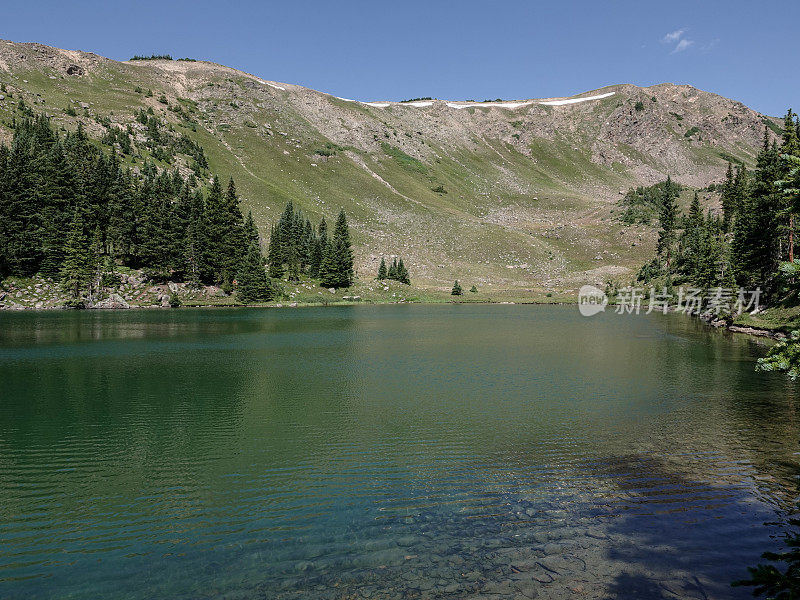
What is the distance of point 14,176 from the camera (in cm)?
9444

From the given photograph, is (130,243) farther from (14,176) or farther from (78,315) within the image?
(78,315)

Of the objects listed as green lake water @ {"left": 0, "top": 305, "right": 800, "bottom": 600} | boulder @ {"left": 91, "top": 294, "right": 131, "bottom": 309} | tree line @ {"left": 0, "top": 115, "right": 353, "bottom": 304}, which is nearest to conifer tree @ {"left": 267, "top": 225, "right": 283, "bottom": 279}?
tree line @ {"left": 0, "top": 115, "right": 353, "bottom": 304}

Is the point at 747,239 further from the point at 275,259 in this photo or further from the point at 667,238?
the point at 275,259

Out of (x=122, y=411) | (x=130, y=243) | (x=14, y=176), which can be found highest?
(x=14, y=176)

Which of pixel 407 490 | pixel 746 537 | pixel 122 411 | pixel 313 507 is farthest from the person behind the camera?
pixel 122 411

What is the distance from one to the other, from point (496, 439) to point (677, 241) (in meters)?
135

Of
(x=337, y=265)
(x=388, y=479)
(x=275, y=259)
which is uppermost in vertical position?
(x=275, y=259)

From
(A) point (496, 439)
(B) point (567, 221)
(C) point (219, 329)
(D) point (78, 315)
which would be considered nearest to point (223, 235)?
(D) point (78, 315)

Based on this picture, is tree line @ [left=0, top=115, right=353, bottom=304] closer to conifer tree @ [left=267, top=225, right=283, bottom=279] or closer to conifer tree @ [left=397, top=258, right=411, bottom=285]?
conifer tree @ [left=267, top=225, right=283, bottom=279]

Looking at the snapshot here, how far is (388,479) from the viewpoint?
1661 cm

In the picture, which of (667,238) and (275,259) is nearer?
(275,259)

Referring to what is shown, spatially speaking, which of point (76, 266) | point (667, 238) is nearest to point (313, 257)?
point (76, 266)

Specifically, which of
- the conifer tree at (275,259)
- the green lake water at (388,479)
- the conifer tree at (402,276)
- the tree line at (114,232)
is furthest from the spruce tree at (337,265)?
the green lake water at (388,479)

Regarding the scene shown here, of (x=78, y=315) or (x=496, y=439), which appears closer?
(x=496, y=439)
